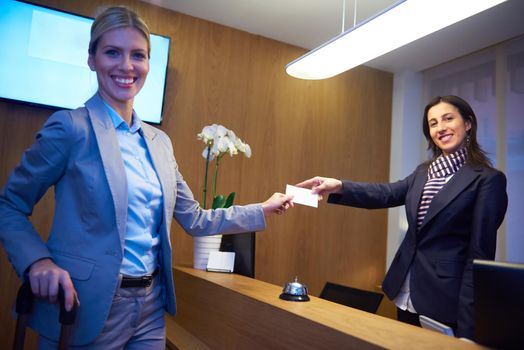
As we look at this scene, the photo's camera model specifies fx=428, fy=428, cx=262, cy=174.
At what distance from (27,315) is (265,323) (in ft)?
2.45

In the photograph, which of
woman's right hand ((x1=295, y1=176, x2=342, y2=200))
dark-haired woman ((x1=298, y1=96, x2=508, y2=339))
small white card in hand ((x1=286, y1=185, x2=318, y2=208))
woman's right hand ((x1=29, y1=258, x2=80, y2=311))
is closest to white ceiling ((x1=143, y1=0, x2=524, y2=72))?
dark-haired woman ((x1=298, y1=96, x2=508, y2=339))

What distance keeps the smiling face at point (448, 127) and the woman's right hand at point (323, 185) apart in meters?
0.55

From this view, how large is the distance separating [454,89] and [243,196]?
6.77 feet

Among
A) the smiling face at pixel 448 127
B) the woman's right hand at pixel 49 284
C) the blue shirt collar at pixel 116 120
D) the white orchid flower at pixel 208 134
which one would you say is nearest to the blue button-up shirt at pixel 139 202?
the blue shirt collar at pixel 116 120

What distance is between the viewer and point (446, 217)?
1.93 metres

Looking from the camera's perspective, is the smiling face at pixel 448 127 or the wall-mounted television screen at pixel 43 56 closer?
the smiling face at pixel 448 127

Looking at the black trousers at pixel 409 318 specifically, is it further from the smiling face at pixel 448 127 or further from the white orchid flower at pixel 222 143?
the white orchid flower at pixel 222 143

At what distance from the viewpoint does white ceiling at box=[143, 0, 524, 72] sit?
2.88 m

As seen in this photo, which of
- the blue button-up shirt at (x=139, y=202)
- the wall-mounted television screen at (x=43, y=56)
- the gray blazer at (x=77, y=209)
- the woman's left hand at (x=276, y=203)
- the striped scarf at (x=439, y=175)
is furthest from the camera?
the wall-mounted television screen at (x=43, y=56)

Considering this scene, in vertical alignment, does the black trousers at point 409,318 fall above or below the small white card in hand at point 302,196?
below

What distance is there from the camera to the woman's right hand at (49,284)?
920mm

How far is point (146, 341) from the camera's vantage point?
3.87 feet

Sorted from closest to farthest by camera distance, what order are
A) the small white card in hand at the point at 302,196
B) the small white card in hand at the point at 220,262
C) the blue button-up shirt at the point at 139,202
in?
the blue button-up shirt at the point at 139,202
the small white card in hand at the point at 302,196
the small white card in hand at the point at 220,262

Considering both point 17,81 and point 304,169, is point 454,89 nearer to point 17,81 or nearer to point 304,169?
point 304,169
